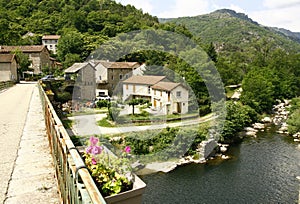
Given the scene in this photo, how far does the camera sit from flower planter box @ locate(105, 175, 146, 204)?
1838 mm

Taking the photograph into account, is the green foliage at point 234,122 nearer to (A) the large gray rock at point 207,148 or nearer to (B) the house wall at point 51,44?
(A) the large gray rock at point 207,148

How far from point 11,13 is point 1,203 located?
60698 millimetres

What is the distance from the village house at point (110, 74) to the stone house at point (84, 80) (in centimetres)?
61

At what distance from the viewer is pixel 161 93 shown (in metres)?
21.8

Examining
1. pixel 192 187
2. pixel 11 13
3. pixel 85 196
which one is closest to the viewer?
pixel 85 196

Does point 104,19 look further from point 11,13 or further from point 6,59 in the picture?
point 6,59

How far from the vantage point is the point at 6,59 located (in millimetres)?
25391

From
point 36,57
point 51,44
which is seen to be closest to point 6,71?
point 36,57

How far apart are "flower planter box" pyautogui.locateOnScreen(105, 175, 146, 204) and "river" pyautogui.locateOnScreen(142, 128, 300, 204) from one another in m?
A: 10.6

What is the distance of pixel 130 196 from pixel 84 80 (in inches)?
1108

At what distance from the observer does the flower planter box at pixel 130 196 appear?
1.84m

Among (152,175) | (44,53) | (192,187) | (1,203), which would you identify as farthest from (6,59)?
(1,203)

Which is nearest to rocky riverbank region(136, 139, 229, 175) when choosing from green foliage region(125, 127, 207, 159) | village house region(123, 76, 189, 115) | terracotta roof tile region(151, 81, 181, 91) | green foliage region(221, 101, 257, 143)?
green foliage region(125, 127, 207, 159)

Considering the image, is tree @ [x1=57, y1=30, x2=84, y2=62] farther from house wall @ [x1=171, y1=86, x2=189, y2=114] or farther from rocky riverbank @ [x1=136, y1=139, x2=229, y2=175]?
rocky riverbank @ [x1=136, y1=139, x2=229, y2=175]
